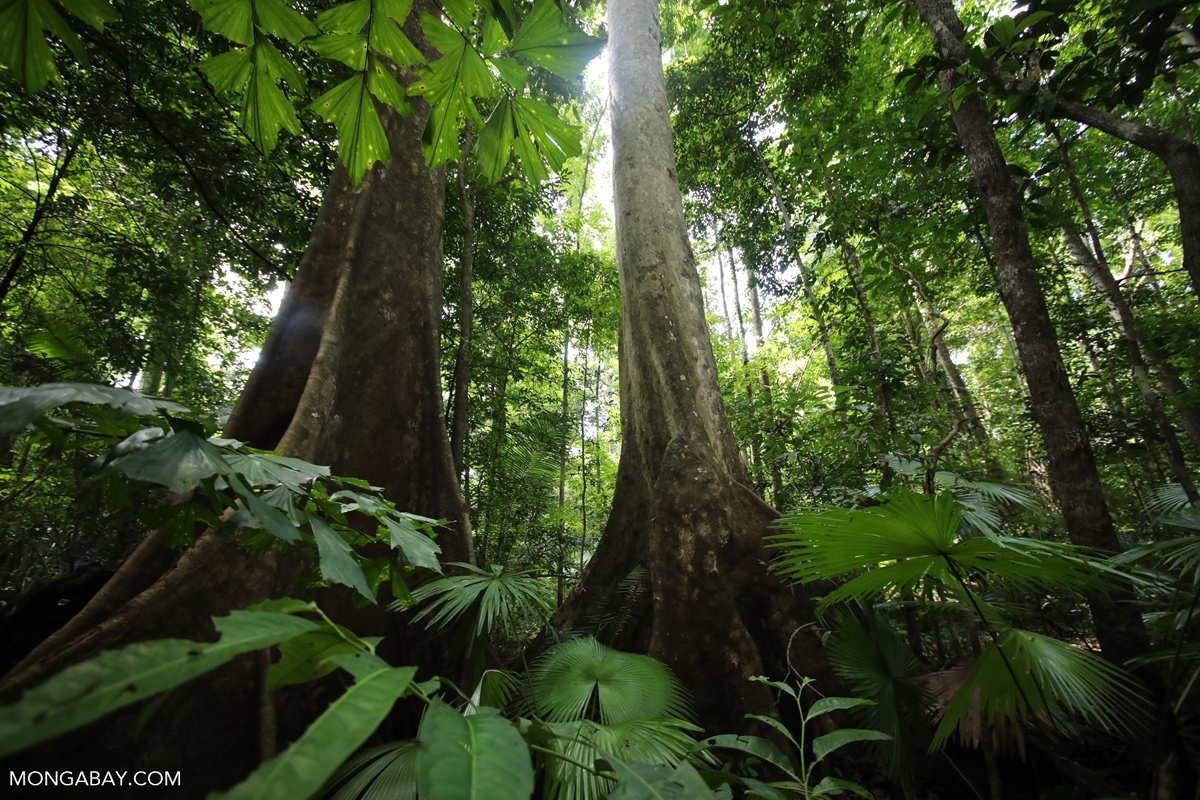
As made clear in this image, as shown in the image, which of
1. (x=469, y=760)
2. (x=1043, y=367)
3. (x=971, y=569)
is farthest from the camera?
(x=1043, y=367)

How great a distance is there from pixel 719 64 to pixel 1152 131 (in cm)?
539

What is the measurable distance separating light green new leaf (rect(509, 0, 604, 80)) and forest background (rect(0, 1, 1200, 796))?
20 cm

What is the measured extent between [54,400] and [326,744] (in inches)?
21.5

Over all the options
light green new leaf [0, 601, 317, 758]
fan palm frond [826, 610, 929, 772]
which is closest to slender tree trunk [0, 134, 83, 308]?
light green new leaf [0, 601, 317, 758]

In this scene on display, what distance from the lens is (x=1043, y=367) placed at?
2283 millimetres

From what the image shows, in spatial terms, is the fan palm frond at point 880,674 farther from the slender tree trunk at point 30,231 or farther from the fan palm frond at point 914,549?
the slender tree trunk at point 30,231

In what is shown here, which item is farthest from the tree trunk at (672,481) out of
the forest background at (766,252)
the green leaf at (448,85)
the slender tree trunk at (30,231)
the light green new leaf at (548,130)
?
the slender tree trunk at (30,231)

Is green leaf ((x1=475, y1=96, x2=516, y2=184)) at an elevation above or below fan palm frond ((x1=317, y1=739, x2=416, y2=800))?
above

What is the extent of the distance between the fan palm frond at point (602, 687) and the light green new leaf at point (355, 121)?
1781 mm

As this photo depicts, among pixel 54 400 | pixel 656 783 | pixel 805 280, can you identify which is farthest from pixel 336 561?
pixel 805 280

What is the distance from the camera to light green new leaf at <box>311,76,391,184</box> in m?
1.00

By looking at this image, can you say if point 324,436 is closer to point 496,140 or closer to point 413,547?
point 413,547

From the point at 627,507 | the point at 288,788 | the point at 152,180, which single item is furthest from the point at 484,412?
the point at 288,788

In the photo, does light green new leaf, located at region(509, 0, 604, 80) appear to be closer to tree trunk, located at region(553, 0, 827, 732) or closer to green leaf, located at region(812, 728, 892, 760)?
green leaf, located at region(812, 728, 892, 760)
